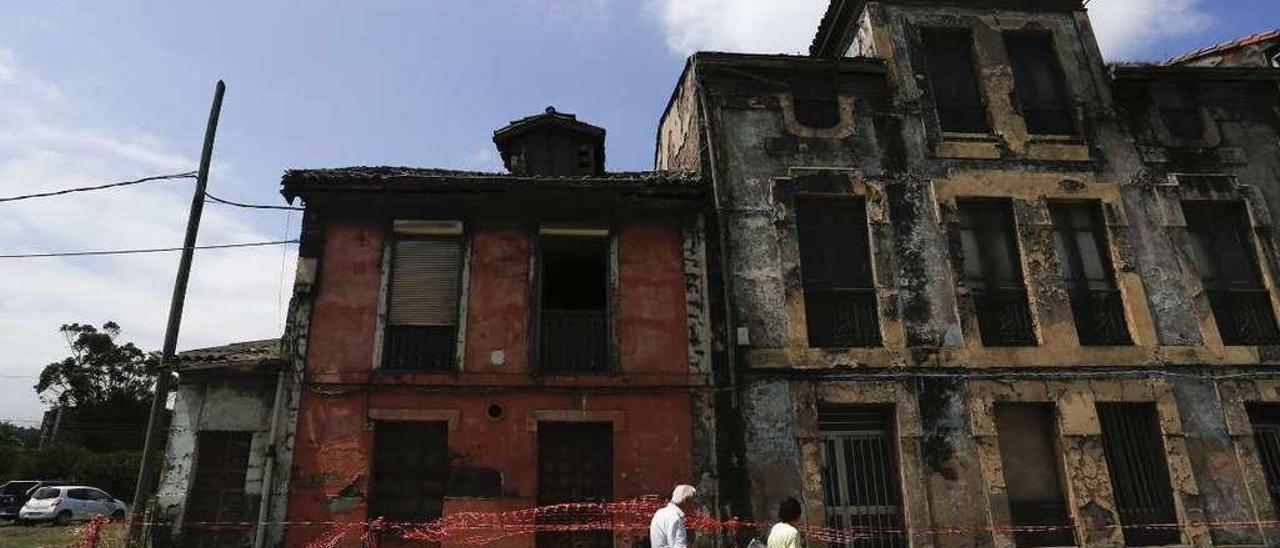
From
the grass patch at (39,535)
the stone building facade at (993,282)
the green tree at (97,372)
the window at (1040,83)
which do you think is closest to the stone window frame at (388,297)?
the stone building facade at (993,282)

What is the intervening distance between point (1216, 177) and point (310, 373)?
14.0 m

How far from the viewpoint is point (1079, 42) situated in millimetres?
12453

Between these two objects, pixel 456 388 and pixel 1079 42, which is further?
pixel 1079 42

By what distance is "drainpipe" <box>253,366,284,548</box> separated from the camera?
884 centimetres

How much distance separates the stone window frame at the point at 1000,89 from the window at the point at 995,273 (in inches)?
39.1

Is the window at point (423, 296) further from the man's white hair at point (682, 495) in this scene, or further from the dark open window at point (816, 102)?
the dark open window at point (816, 102)

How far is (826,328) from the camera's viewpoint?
33.6 feet

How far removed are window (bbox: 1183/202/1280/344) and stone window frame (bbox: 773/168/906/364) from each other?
16.0 feet

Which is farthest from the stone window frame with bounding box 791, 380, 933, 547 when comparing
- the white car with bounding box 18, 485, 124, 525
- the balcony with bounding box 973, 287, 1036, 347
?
the white car with bounding box 18, 485, 124, 525

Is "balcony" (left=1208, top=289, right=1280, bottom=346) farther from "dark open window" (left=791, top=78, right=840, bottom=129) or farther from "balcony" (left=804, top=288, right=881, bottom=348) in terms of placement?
"dark open window" (left=791, top=78, right=840, bottom=129)

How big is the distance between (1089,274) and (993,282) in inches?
61.4

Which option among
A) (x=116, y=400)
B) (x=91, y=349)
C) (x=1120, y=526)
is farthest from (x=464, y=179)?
(x=91, y=349)

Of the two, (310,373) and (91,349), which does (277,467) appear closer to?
(310,373)

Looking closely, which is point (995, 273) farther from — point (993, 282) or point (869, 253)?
point (869, 253)
